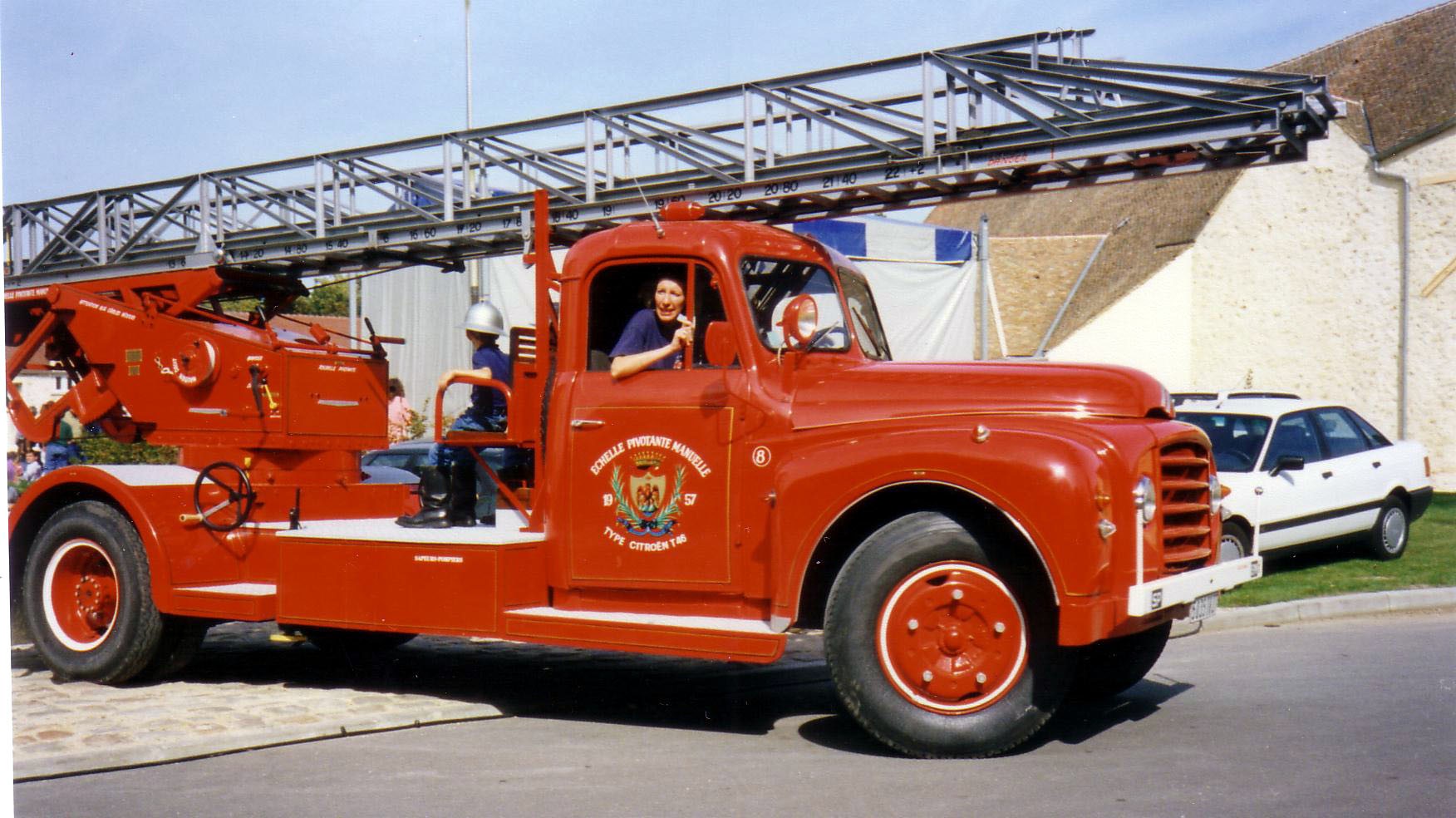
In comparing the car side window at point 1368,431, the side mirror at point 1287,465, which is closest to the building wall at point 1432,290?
the car side window at point 1368,431

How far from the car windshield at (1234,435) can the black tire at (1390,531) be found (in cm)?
164

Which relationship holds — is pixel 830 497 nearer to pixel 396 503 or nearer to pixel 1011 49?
pixel 396 503

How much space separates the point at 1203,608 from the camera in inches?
238

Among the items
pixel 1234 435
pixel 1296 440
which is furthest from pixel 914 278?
pixel 1296 440

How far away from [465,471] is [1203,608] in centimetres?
387

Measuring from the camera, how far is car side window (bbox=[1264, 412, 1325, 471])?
39.6 feet

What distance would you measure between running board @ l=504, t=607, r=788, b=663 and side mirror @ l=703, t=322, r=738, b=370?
46.6 inches

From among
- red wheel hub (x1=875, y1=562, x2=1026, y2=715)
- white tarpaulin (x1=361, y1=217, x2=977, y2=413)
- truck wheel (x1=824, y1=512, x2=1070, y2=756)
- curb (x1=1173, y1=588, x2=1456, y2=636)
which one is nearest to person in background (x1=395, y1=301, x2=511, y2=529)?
truck wheel (x1=824, y1=512, x2=1070, y2=756)

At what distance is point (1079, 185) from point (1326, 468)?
5.67 m

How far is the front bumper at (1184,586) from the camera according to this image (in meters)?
5.38

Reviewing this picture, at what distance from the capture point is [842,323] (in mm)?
6898

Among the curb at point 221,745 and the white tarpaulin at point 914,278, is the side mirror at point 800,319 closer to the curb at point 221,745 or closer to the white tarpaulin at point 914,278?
the curb at point 221,745

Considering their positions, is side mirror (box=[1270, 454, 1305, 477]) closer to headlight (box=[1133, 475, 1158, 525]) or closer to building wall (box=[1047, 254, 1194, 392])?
headlight (box=[1133, 475, 1158, 525])

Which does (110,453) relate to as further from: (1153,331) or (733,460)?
(1153,331)
